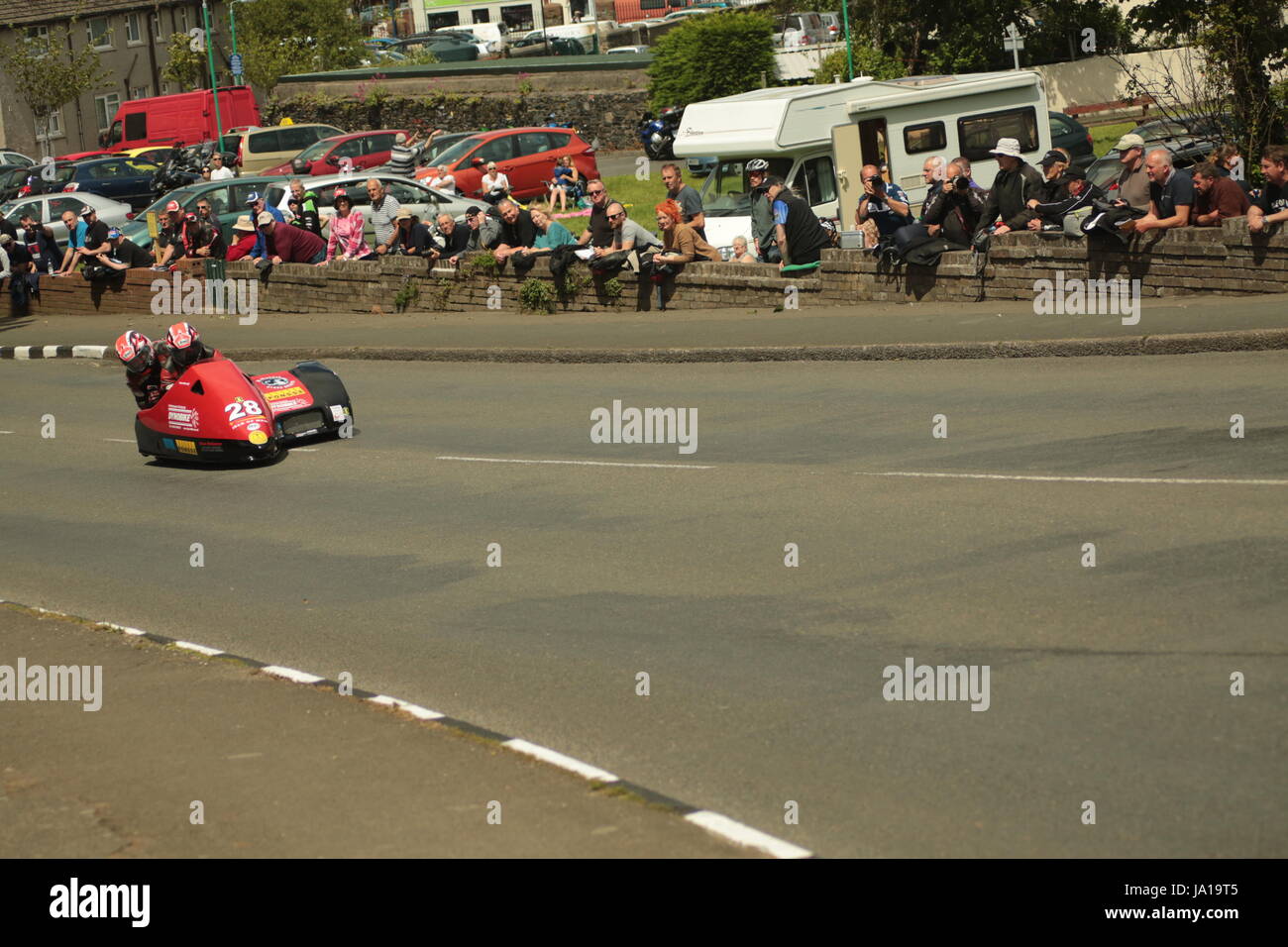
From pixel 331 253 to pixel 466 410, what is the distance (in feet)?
37.8

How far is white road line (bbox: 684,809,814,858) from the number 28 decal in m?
9.17

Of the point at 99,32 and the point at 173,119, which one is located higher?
the point at 99,32

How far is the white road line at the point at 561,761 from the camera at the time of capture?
6414 mm

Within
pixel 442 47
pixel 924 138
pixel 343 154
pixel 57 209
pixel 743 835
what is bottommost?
pixel 743 835

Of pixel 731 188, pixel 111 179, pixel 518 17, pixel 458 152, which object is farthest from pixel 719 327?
pixel 518 17

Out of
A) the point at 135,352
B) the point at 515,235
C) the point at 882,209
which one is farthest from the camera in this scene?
the point at 515,235

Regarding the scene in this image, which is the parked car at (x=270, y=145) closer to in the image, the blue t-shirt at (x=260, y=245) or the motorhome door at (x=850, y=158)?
the blue t-shirt at (x=260, y=245)

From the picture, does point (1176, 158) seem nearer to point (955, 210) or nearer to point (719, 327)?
point (955, 210)

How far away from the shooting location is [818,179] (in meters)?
23.8

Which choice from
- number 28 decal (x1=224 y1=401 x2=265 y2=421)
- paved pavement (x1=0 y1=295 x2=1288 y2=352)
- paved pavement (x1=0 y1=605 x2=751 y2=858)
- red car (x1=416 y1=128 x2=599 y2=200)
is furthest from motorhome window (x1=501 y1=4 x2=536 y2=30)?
paved pavement (x1=0 y1=605 x2=751 y2=858)

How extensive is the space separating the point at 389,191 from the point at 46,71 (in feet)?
145

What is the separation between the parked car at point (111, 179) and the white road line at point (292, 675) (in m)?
37.5

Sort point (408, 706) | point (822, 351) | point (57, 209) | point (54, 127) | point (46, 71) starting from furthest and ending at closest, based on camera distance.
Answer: point (54, 127) < point (46, 71) < point (57, 209) < point (822, 351) < point (408, 706)

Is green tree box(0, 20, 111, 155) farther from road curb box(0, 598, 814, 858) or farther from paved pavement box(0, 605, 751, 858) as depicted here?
paved pavement box(0, 605, 751, 858)
